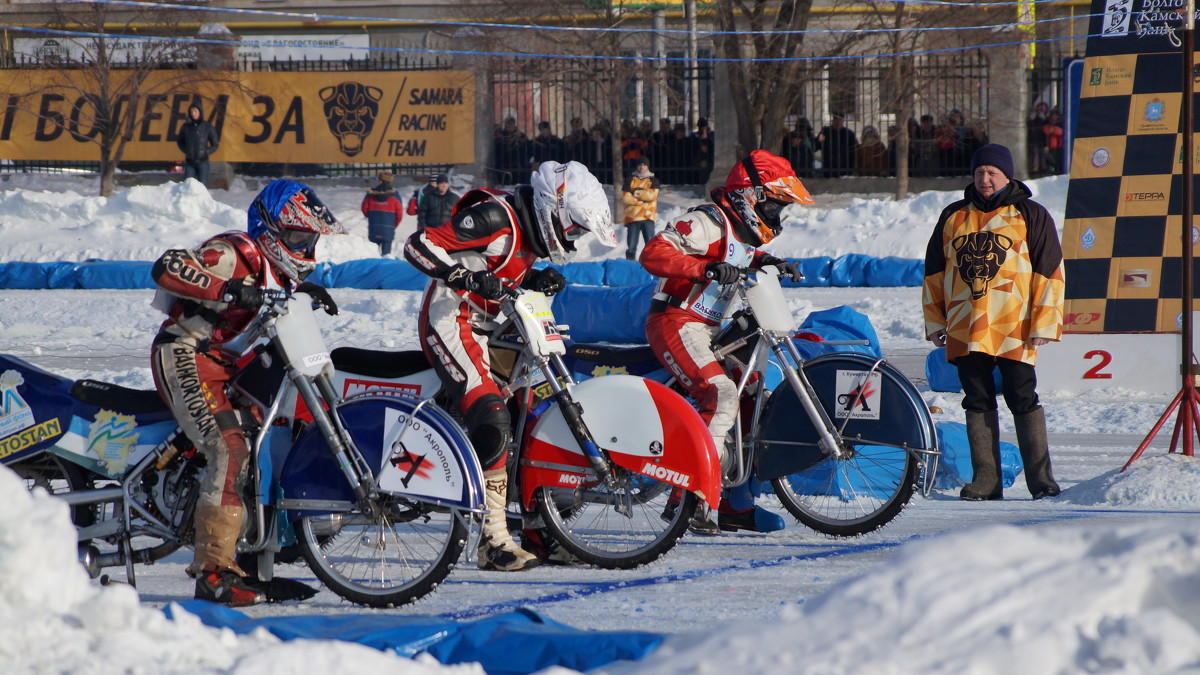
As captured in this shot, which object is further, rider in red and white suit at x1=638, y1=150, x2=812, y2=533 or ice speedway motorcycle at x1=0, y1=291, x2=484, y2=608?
rider in red and white suit at x1=638, y1=150, x2=812, y2=533

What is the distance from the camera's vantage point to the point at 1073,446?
25.3 feet

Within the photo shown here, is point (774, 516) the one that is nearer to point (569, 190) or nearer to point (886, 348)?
point (569, 190)

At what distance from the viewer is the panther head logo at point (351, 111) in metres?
24.5

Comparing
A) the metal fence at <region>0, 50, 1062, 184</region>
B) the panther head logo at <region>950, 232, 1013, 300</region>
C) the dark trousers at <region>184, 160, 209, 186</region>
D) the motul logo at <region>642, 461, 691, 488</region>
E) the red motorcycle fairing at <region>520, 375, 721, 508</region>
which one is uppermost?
the metal fence at <region>0, 50, 1062, 184</region>

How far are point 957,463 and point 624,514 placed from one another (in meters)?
2.47

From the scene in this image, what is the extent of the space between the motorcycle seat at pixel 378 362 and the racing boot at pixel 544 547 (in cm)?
80

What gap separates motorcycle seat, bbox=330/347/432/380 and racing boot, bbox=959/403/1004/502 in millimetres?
2853

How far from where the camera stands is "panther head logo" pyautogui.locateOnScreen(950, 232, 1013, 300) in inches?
239

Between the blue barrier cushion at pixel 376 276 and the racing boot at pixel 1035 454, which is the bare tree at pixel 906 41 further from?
the racing boot at pixel 1035 454

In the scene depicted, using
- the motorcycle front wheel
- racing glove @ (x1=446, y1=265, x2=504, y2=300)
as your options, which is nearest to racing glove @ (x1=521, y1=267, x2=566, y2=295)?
racing glove @ (x1=446, y1=265, x2=504, y2=300)

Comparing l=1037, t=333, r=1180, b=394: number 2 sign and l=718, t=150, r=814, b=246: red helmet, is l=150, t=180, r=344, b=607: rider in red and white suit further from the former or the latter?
l=1037, t=333, r=1180, b=394: number 2 sign

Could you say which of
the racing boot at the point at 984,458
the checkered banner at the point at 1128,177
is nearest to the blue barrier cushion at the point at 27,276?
the checkered banner at the point at 1128,177

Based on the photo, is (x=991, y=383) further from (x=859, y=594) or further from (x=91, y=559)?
(x=91, y=559)

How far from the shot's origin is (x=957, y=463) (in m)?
6.59
